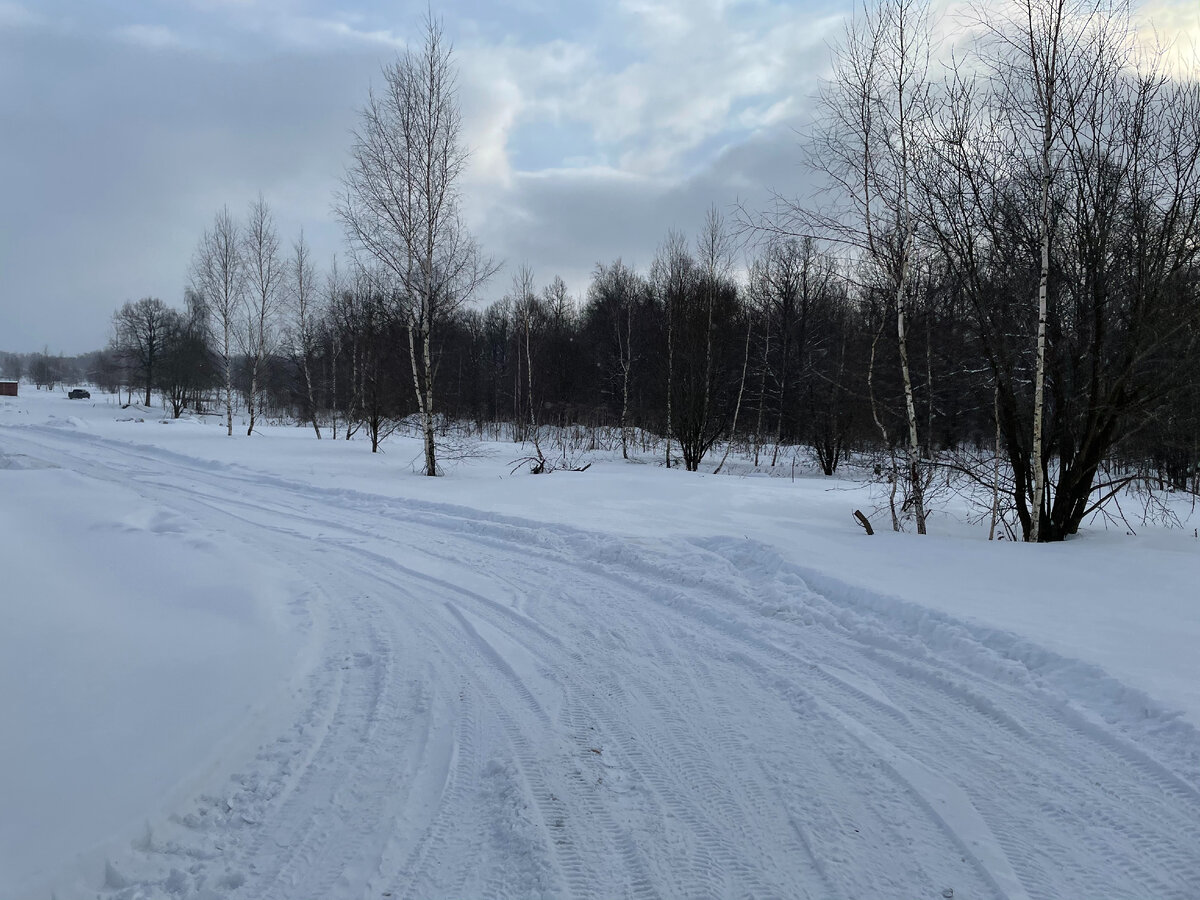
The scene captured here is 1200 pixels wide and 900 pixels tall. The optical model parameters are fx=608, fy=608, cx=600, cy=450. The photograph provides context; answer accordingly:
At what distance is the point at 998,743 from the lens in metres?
3.33

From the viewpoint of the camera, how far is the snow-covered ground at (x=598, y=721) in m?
2.41

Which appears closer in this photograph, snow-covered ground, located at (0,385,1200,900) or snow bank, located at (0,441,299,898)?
snow-covered ground, located at (0,385,1200,900)

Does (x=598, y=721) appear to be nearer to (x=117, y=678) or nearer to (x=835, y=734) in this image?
(x=835, y=734)

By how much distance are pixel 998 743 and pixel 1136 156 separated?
9.30 m

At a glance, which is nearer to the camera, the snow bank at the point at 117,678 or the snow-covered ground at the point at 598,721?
the snow-covered ground at the point at 598,721

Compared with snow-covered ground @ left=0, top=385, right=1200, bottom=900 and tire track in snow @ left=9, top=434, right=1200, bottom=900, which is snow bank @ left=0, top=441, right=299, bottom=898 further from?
tire track in snow @ left=9, top=434, right=1200, bottom=900

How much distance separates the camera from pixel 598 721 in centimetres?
354

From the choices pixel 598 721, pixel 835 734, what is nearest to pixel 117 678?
pixel 598 721

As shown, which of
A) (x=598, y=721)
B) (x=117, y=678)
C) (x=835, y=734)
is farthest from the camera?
(x=117, y=678)

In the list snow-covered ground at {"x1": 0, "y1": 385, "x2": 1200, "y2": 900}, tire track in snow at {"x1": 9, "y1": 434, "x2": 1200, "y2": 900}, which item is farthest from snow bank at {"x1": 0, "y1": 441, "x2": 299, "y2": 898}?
tire track in snow at {"x1": 9, "y1": 434, "x2": 1200, "y2": 900}

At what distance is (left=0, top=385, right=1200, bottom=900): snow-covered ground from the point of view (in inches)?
94.7

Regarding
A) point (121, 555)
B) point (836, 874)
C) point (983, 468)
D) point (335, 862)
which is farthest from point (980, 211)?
point (121, 555)

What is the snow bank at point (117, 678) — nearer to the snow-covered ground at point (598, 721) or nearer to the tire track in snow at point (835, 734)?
the snow-covered ground at point (598, 721)

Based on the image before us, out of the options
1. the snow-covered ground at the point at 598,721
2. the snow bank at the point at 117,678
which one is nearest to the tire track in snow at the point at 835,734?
the snow-covered ground at the point at 598,721
